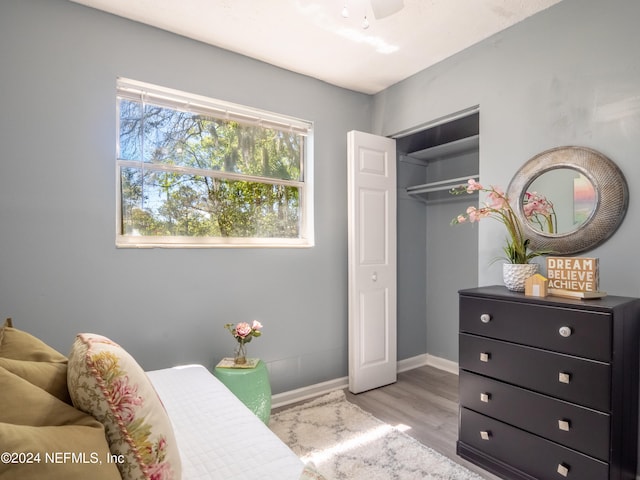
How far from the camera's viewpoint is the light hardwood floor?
7.39 ft

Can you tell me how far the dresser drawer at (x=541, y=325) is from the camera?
1.57 m

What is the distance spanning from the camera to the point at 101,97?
212 centimetres

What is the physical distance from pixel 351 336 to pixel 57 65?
2.75m

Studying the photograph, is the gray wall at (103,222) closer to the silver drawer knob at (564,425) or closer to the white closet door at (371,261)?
the white closet door at (371,261)

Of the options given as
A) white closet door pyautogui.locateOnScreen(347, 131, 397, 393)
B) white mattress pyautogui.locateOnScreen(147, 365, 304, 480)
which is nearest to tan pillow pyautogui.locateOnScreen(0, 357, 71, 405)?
white mattress pyautogui.locateOnScreen(147, 365, 304, 480)

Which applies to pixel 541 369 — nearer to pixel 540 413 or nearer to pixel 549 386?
pixel 549 386

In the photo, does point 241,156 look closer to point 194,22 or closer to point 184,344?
point 194,22

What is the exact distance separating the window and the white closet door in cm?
41

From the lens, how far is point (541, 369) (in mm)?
1743

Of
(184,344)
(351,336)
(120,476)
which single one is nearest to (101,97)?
(184,344)

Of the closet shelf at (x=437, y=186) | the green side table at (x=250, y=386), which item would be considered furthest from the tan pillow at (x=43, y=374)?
the closet shelf at (x=437, y=186)

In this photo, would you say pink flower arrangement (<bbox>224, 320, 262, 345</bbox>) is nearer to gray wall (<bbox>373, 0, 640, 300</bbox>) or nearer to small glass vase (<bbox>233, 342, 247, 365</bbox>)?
small glass vase (<bbox>233, 342, 247, 365</bbox>)

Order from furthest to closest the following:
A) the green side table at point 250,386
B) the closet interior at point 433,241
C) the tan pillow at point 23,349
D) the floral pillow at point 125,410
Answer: the closet interior at point 433,241 → the green side table at point 250,386 → the tan pillow at point 23,349 → the floral pillow at point 125,410

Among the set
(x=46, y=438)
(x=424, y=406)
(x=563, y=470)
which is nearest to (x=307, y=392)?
(x=424, y=406)
